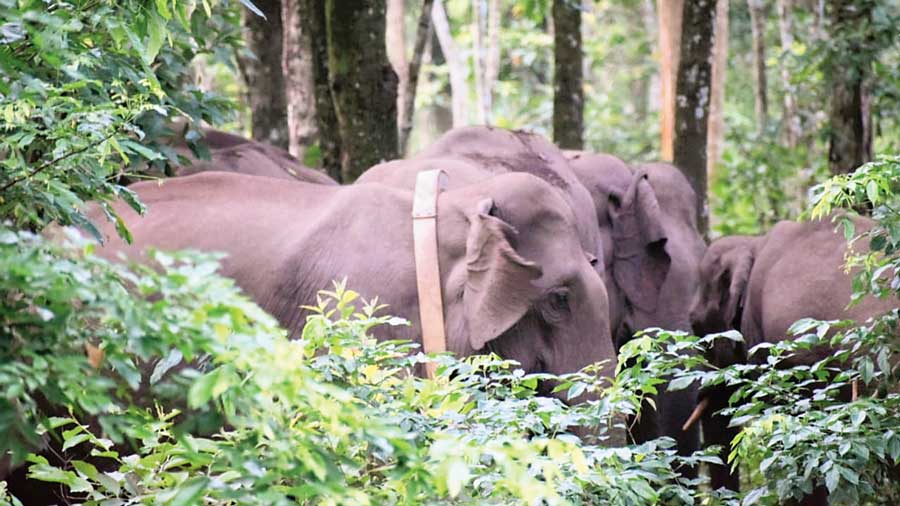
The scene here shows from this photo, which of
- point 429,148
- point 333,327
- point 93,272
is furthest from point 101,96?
point 429,148

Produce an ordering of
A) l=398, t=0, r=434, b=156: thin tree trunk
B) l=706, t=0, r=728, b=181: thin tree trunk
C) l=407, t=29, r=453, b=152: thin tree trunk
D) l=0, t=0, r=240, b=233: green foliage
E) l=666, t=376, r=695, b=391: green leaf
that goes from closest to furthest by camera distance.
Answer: l=0, t=0, r=240, b=233: green foliage, l=666, t=376, r=695, b=391: green leaf, l=398, t=0, r=434, b=156: thin tree trunk, l=706, t=0, r=728, b=181: thin tree trunk, l=407, t=29, r=453, b=152: thin tree trunk

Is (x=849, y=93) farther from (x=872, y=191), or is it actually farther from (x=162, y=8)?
(x=162, y=8)

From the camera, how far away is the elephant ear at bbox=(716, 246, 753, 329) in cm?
791

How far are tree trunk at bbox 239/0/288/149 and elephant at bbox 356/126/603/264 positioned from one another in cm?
275

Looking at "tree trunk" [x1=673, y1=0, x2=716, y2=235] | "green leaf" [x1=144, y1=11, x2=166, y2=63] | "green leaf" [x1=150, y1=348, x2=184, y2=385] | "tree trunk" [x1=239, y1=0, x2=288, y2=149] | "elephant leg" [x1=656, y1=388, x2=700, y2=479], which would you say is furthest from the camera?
"tree trunk" [x1=239, y1=0, x2=288, y2=149]

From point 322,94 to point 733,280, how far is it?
3.17 meters

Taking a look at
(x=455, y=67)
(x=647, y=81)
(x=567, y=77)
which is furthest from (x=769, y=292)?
(x=647, y=81)

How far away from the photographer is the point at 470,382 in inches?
144

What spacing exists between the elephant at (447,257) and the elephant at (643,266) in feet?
6.81

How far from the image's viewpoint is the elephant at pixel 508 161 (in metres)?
7.14

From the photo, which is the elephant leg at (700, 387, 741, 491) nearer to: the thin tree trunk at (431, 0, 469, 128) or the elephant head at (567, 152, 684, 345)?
the elephant head at (567, 152, 684, 345)

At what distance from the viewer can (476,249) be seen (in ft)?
18.7

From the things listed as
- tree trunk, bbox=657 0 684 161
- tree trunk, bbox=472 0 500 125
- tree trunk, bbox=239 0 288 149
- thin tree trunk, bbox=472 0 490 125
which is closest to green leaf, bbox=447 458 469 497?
tree trunk, bbox=239 0 288 149

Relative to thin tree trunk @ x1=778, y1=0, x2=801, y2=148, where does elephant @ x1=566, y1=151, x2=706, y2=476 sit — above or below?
below
